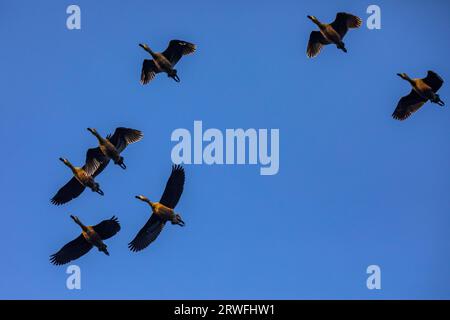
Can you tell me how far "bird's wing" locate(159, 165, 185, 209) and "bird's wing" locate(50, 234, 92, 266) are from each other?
1.86 feet

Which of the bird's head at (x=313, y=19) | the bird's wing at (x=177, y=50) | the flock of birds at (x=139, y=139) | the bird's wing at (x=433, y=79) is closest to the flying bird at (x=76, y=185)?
the flock of birds at (x=139, y=139)

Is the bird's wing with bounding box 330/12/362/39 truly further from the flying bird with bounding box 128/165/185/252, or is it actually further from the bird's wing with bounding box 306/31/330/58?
the flying bird with bounding box 128/165/185/252

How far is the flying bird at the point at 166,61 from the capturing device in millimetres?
7219

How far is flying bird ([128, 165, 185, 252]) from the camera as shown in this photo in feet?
23.3

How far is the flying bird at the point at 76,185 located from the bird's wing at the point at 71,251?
269 mm

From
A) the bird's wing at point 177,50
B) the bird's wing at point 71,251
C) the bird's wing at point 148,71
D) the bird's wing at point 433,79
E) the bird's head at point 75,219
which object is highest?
the bird's wing at point 177,50

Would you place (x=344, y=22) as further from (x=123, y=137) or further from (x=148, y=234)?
(x=148, y=234)

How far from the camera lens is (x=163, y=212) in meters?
7.12

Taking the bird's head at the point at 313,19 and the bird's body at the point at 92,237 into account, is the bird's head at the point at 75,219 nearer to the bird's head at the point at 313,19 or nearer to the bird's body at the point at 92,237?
the bird's body at the point at 92,237
